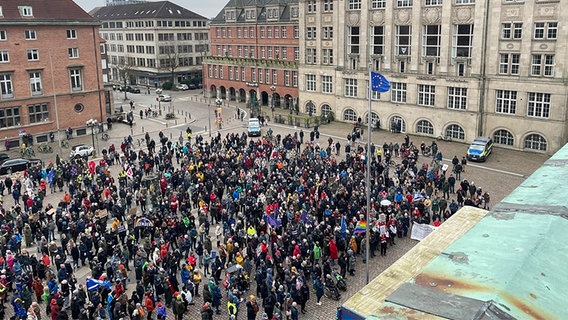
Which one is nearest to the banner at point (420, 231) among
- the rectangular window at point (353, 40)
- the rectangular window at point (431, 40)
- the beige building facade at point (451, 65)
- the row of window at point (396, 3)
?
the beige building facade at point (451, 65)

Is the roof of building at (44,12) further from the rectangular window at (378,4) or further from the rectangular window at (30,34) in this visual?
the rectangular window at (378,4)

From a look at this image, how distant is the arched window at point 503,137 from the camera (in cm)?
4875

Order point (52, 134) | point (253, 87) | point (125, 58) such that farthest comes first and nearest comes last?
point (125, 58)
point (253, 87)
point (52, 134)

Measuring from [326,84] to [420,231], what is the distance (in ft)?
Answer: 124

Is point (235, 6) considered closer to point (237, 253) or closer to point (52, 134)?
point (52, 134)

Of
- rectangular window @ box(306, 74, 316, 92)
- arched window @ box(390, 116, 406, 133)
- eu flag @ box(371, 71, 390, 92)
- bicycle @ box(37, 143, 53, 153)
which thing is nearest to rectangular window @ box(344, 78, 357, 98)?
rectangular window @ box(306, 74, 316, 92)

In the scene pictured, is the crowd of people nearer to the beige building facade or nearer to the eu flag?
the eu flag

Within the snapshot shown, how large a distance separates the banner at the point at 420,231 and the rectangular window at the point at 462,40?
1061 inches

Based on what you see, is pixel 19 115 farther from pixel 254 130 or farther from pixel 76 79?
pixel 254 130

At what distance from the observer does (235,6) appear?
8019cm

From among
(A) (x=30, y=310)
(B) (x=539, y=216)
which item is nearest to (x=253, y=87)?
(A) (x=30, y=310)

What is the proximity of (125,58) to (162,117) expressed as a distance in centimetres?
4863

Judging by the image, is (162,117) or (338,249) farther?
(162,117)

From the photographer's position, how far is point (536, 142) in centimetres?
4716
